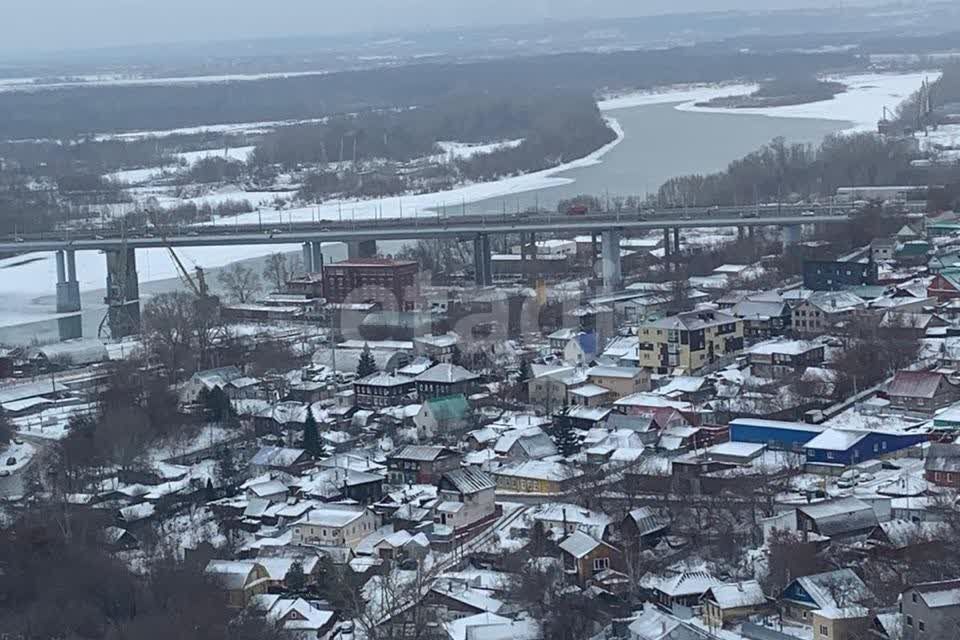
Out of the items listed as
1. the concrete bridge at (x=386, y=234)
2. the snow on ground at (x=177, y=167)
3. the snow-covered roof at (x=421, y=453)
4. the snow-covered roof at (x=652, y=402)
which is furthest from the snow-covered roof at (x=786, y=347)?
the snow on ground at (x=177, y=167)

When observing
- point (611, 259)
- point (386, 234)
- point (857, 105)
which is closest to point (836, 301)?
point (611, 259)

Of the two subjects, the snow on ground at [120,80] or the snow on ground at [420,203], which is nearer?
the snow on ground at [420,203]

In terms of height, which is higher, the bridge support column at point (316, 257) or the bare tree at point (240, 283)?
the bridge support column at point (316, 257)

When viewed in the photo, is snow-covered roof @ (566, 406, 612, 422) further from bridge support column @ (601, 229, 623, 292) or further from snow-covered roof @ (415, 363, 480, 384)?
bridge support column @ (601, 229, 623, 292)

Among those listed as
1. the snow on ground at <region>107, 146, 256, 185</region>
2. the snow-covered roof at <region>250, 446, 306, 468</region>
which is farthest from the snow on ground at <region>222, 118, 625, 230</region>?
the snow-covered roof at <region>250, 446, 306, 468</region>

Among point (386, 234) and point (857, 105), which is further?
point (857, 105)

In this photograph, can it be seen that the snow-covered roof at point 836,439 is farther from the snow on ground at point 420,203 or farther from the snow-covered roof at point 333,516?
the snow on ground at point 420,203

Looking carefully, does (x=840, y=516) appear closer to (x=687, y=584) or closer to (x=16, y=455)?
(x=687, y=584)
